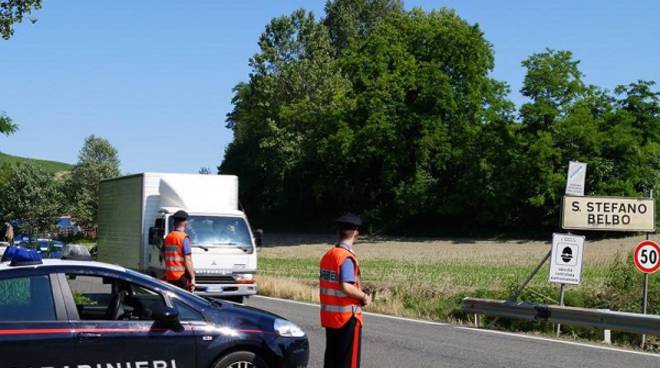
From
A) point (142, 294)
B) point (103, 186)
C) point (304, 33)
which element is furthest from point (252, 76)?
point (142, 294)

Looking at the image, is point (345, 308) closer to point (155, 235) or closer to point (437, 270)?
point (155, 235)

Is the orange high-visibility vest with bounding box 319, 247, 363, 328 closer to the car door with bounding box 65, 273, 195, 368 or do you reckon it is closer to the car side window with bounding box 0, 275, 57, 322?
the car door with bounding box 65, 273, 195, 368

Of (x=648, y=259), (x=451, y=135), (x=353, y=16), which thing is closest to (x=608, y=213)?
(x=648, y=259)

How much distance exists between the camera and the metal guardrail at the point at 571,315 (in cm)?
1249

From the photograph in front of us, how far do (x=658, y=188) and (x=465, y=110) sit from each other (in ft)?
42.8

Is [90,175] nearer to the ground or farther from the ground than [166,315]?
farther from the ground

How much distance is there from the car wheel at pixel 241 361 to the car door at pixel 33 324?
129 centimetres

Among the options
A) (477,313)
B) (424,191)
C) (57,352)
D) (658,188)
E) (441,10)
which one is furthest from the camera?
(441,10)

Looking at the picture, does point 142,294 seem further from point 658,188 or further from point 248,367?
point 658,188

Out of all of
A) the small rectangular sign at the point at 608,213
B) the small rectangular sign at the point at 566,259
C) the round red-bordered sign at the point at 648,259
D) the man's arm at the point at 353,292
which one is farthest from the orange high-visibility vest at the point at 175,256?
the small rectangular sign at the point at 608,213

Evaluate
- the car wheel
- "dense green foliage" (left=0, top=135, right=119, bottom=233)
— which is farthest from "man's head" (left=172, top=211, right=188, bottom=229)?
"dense green foliage" (left=0, top=135, right=119, bottom=233)

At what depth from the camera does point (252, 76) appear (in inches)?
2744

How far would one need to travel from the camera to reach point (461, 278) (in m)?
25.6

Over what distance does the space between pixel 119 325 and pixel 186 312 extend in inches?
23.4
